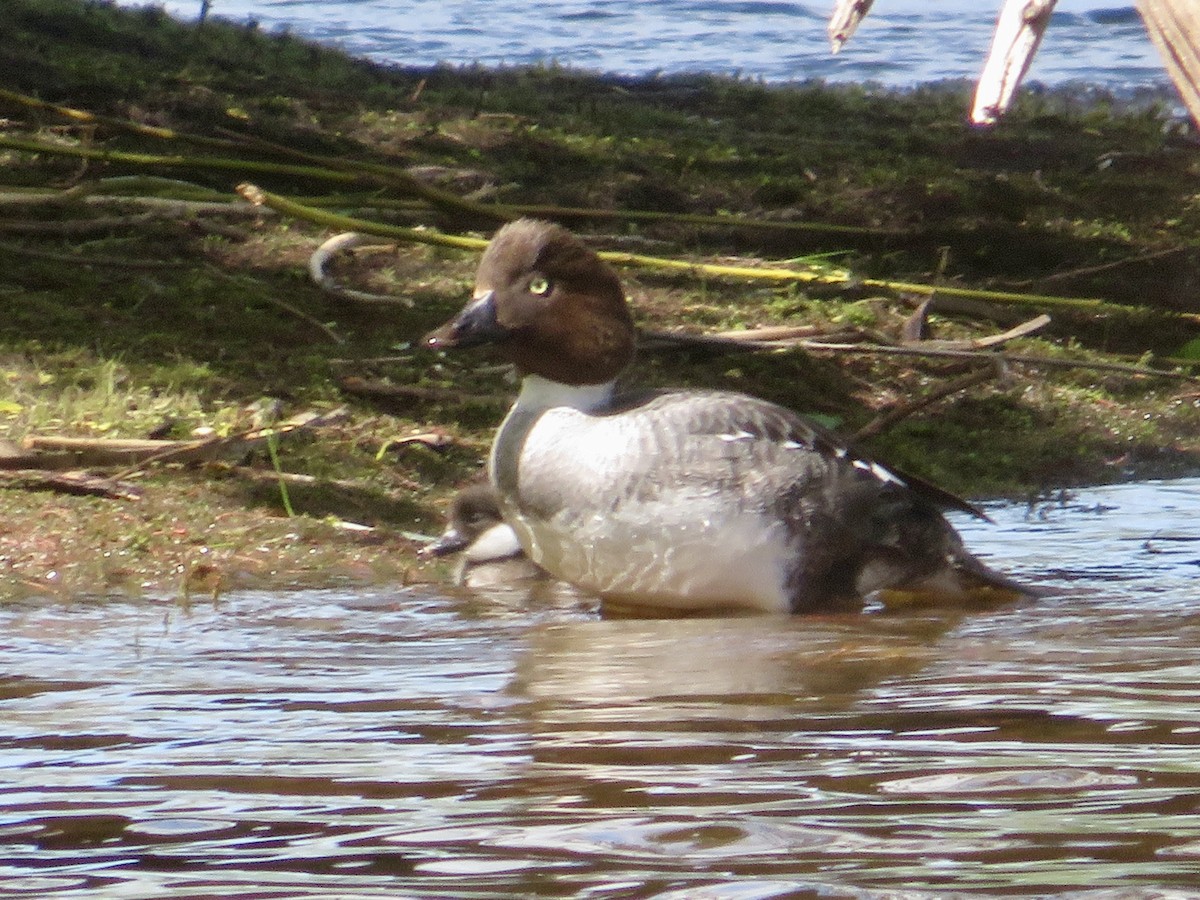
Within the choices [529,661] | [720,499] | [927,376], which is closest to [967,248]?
[927,376]

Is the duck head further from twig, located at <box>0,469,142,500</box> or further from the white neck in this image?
twig, located at <box>0,469,142,500</box>

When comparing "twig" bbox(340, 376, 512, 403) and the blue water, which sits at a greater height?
the blue water

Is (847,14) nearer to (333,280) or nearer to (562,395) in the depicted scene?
(562,395)

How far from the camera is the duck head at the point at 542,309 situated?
5230 millimetres

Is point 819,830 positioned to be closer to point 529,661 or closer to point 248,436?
point 529,661

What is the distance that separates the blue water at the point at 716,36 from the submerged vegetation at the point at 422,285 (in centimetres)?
523

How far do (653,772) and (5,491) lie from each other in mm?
2840

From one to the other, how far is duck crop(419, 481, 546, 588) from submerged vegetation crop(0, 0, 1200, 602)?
3.6 inches

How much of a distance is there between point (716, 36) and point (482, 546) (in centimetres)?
1313

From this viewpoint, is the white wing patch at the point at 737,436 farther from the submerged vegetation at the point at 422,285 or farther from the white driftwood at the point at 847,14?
the white driftwood at the point at 847,14

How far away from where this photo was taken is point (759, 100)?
39.8 feet

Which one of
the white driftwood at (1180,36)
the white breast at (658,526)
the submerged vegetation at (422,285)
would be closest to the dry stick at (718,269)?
the submerged vegetation at (422,285)

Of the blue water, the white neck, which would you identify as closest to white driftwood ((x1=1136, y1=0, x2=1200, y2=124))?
the white neck

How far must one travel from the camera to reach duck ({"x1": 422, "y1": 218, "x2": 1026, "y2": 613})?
478 centimetres
